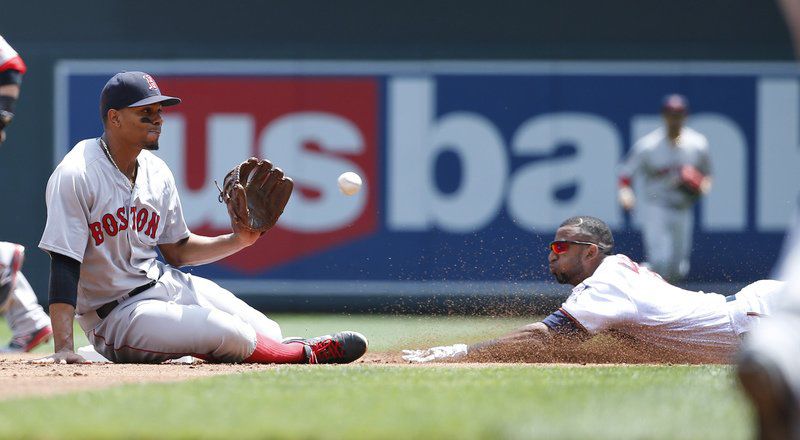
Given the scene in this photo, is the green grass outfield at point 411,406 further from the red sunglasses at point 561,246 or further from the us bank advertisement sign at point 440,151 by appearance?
the us bank advertisement sign at point 440,151

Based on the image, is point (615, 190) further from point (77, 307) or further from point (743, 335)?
point (77, 307)

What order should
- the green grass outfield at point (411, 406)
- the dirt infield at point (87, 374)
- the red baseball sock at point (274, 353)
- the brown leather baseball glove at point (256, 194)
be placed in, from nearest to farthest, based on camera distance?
the green grass outfield at point (411, 406), the dirt infield at point (87, 374), the red baseball sock at point (274, 353), the brown leather baseball glove at point (256, 194)

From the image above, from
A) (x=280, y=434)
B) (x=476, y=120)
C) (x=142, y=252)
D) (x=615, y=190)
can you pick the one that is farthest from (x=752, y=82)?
(x=280, y=434)

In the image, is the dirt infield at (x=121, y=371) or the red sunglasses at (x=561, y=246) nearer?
the dirt infield at (x=121, y=371)

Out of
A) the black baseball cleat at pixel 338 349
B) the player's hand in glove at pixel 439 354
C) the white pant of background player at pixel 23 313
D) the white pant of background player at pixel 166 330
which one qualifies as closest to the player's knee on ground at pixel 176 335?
the white pant of background player at pixel 166 330

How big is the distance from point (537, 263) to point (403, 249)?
1213 millimetres

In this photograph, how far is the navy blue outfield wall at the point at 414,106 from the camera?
11.1 m

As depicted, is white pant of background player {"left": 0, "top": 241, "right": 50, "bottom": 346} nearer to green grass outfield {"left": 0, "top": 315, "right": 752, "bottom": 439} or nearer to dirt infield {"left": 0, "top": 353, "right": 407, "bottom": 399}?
dirt infield {"left": 0, "top": 353, "right": 407, "bottom": 399}

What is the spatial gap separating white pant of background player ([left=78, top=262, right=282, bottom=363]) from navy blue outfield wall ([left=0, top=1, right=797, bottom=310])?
5.37 meters

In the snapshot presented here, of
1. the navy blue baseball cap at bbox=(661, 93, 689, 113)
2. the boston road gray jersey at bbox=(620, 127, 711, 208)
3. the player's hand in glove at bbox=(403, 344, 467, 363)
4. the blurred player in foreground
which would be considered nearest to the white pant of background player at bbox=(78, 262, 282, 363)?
the player's hand in glove at bbox=(403, 344, 467, 363)

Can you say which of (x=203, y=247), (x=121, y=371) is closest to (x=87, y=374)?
(x=121, y=371)

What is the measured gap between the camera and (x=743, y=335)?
546 centimetres

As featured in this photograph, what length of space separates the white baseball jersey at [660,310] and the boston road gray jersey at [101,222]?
1952 mm

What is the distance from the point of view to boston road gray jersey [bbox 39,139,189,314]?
5363mm
